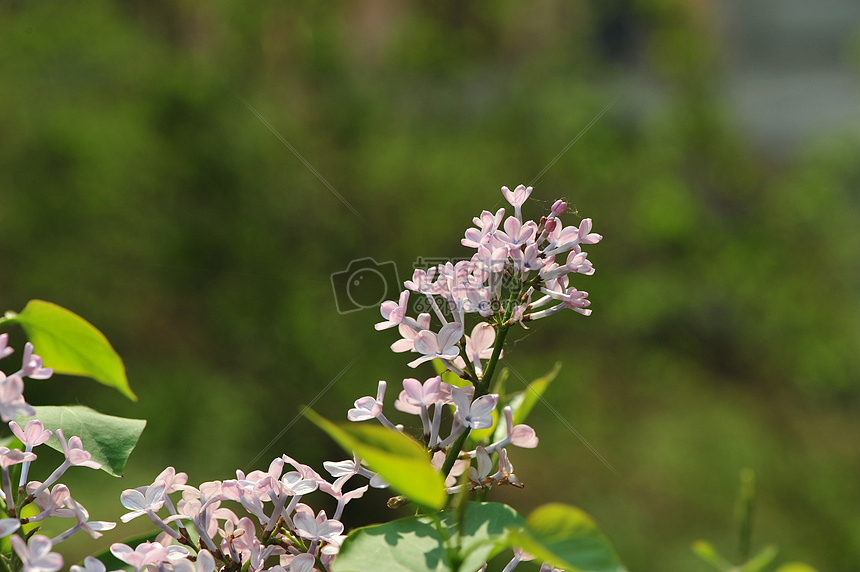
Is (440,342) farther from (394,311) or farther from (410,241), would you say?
(410,241)

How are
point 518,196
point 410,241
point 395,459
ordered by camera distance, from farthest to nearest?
point 410,241 < point 518,196 < point 395,459

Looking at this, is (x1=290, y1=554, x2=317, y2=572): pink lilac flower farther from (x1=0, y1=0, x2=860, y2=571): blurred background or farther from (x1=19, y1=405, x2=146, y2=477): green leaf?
(x1=0, y1=0, x2=860, y2=571): blurred background

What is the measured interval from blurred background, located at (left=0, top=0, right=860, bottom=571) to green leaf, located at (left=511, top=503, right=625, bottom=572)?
3.67 feet

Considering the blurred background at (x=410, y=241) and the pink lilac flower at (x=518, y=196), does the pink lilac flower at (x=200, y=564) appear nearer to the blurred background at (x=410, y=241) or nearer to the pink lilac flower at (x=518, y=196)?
the pink lilac flower at (x=518, y=196)

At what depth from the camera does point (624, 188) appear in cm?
190

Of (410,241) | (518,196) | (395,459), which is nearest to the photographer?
(395,459)

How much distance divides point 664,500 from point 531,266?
172 centimetres

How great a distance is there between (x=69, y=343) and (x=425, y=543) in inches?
4.5

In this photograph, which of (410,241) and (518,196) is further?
(410,241)

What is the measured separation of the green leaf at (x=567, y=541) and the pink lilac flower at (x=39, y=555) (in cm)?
9

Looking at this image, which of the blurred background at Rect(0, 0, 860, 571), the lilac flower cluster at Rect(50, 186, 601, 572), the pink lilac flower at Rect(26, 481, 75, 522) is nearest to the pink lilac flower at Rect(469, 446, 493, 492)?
the lilac flower cluster at Rect(50, 186, 601, 572)

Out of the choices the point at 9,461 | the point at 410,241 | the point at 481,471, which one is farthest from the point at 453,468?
the point at 410,241

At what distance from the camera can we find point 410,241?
1.45 m

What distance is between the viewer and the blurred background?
152 centimetres
